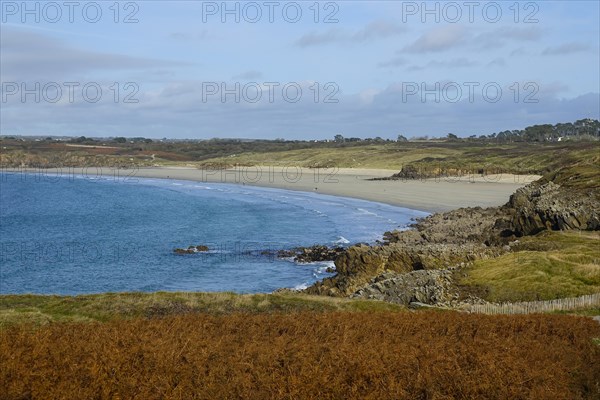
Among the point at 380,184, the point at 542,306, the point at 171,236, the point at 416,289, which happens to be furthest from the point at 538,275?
the point at 380,184

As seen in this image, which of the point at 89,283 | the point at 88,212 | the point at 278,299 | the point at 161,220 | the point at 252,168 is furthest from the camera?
the point at 252,168

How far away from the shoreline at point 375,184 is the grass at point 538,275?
49.1m

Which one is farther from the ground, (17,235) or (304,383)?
(304,383)

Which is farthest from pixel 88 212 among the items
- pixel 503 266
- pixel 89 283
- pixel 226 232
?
pixel 503 266

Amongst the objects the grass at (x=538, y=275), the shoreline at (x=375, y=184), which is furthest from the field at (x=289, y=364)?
the shoreline at (x=375, y=184)

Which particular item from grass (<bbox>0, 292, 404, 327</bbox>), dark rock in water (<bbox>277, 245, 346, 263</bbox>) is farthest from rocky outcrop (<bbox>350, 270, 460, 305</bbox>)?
dark rock in water (<bbox>277, 245, 346, 263</bbox>)

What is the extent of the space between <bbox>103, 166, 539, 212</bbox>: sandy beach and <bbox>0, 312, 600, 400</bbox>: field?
7209cm

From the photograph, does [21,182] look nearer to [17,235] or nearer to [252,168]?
[252,168]

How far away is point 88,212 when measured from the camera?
9838 centimetres

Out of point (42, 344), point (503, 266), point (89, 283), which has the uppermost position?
point (42, 344)

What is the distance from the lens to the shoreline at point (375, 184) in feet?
306

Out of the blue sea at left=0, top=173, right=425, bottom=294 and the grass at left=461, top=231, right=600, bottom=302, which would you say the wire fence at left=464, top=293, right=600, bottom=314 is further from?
the blue sea at left=0, top=173, right=425, bottom=294

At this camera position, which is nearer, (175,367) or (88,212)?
(175,367)

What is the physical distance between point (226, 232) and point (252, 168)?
12327 centimetres
